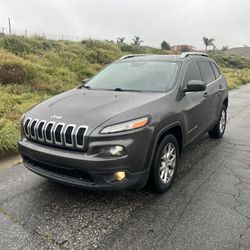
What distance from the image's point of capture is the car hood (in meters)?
3.41

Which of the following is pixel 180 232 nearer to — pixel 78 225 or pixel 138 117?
pixel 78 225

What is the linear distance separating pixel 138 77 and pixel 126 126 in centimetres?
150

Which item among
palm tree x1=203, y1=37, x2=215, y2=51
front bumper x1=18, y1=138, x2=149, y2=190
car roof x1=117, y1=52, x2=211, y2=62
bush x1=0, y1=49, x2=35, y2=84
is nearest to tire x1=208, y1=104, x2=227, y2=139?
car roof x1=117, y1=52, x2=211, y2=62

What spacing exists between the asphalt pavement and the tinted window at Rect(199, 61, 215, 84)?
5.11 ft

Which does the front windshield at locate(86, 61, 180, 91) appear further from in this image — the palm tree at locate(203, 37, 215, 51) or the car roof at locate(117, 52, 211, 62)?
the palm tree at locate(203, 37, 215, 51)

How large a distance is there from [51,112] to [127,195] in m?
1.32

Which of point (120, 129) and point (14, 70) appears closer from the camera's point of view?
point (120, 129)

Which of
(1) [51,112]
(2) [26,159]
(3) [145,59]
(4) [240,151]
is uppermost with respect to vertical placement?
(3) [145,59]

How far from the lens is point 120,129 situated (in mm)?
3283

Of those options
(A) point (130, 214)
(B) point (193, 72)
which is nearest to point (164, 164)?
(A) point (130, 214)

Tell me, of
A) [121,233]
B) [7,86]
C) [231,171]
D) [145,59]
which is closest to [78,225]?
[121,233]

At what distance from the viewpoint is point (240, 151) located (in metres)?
5.69

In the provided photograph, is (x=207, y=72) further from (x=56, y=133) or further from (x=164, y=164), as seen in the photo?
(x=56, y=133)

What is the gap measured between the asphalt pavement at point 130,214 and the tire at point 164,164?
14 centimetres
